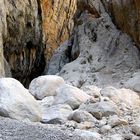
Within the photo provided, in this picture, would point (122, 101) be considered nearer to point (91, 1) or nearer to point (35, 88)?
point (35, 88)

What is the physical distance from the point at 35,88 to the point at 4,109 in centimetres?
368

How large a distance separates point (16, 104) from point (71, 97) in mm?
1961

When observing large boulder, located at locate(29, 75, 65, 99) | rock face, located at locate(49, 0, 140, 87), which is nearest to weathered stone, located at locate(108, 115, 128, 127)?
large boulder, located at locate(29, 75, 65, 99)

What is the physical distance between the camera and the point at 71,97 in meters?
9.41

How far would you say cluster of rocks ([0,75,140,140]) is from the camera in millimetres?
7215

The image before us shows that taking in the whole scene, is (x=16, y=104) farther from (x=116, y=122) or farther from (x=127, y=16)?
(x=127, y=16)

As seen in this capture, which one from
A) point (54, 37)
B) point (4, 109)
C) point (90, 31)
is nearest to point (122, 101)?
point (4, 109)

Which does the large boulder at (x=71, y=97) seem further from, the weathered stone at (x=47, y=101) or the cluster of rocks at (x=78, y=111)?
the weathered stone at (x=47, y=101)

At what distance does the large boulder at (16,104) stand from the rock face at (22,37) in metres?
13.7

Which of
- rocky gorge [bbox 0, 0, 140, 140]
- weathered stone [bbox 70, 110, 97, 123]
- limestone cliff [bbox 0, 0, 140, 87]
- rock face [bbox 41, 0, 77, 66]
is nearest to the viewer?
rocky gorge [bbox 0, 0, 140, 140]

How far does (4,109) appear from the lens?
764cm

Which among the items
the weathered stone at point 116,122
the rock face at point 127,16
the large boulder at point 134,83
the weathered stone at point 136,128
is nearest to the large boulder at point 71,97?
the weathered stone at point 116,122

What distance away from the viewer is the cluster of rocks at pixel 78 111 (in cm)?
721

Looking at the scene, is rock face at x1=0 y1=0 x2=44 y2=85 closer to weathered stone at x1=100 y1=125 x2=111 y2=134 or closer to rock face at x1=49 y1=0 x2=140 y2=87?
rock face at x1=49 y1=0 x2=140 y2=87
